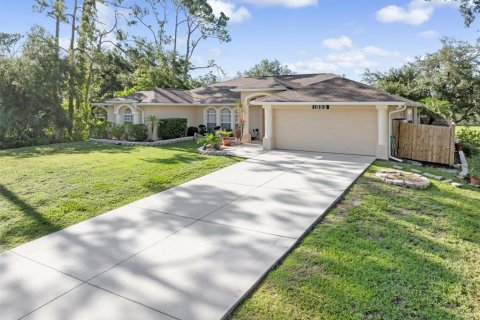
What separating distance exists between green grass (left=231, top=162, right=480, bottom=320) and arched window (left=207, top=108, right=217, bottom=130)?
16.3 m

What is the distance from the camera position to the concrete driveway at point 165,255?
4035 millimetres

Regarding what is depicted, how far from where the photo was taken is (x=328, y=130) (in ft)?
49.5

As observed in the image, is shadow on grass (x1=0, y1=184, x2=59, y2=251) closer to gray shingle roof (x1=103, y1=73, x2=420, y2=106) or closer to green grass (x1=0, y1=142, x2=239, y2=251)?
green grass (x1=0, y1=142, x2=239, y2=251)

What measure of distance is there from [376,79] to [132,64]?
25186 mm

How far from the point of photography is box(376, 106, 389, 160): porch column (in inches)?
531

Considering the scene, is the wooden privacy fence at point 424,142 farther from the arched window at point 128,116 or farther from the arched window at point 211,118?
the arched window at point 128,116

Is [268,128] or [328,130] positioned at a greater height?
[268,128]

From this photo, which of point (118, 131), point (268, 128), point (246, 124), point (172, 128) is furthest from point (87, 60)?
point (268, 128)

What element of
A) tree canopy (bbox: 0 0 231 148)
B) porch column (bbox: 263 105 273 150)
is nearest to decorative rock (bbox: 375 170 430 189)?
porch column (bbox: 263 105 273 150)

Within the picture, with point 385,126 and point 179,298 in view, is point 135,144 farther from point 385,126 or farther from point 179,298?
point 179,298

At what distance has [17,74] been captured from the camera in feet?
67.4

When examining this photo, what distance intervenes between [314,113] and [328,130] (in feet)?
3.44

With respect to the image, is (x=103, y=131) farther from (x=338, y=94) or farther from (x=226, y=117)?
(x=338, y=94)

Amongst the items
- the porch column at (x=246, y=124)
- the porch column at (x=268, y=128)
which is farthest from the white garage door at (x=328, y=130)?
the porch column at (x=246, y=124)
